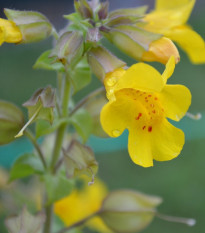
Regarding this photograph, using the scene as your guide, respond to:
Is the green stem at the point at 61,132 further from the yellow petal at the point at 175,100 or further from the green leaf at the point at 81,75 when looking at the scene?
the yellow petal at the point at 175,100

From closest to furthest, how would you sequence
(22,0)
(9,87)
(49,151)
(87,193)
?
(49,151) → (87,193) → (9,87) → (22,0)

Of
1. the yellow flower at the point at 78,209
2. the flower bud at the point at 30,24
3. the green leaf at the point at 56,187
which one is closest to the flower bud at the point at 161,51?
the flower bud at the point at 30,24

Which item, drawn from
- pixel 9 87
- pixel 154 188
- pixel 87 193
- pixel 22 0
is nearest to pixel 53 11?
pixel 22 0

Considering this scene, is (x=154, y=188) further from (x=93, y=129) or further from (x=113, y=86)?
(x=113, y=86)

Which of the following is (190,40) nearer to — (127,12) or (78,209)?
(127,12)

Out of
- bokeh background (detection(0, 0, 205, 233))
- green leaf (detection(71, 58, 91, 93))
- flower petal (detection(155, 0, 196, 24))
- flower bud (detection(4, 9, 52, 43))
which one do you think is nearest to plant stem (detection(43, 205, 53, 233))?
green leaf (detection(71, 58, 91, 93))

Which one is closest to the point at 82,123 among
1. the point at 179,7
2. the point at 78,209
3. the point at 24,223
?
the point at 24,223
